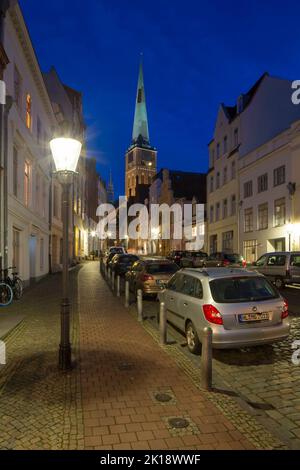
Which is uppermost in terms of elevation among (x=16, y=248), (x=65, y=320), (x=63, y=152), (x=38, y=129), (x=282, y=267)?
(x=38, y=129)

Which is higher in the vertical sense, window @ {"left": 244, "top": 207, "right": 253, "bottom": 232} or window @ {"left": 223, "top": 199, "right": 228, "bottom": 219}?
window @ {"left": 223, "top": 199, "right": 228, "bottom": 219}

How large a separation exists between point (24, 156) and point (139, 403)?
51.5 feet

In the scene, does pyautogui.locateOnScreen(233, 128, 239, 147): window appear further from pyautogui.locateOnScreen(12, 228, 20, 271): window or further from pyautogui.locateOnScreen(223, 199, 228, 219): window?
pyautogui.locateOnScreen(12, 228, 20, 271): window

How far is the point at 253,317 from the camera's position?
6.51m

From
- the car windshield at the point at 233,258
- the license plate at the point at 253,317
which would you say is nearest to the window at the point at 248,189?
the car windshield at the point at 233,258

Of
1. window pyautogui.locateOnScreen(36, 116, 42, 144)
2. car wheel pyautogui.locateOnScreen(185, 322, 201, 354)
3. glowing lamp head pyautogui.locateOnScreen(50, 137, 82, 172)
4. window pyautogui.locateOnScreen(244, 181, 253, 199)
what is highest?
window pyautogui.locateOnScreen(36, 116, 42, 144)

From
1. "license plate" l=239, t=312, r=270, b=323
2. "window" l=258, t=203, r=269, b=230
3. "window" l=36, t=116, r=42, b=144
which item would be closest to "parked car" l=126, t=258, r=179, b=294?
"license plate" l=239, t=312, r=270, b=323

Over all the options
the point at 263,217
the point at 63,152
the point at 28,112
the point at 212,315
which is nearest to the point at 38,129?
the point at 28,112

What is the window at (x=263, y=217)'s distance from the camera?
28984 millimetres

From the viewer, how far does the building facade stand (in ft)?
48.0

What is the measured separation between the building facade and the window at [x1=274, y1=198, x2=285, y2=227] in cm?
1653

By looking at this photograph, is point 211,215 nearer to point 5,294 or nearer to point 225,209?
point 225,209

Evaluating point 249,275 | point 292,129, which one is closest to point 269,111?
point 292,129
